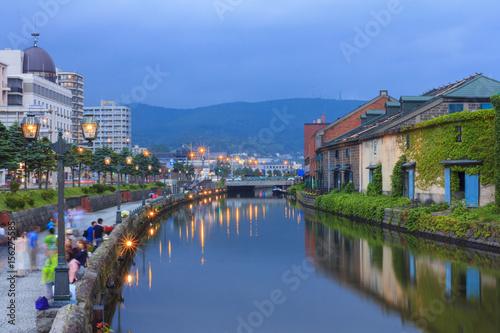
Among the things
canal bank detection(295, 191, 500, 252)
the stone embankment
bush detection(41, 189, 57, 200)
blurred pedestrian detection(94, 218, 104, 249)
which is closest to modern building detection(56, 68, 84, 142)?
the stone embankment

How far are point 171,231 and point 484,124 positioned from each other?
99.0 ft

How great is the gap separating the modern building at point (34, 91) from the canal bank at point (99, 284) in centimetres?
5650

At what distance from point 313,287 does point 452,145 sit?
19.4 m

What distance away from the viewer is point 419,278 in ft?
89.0

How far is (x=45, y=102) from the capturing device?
119 metres

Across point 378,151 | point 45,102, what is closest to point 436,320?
point 378,151

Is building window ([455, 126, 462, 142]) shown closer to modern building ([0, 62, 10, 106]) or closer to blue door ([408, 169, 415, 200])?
blue door ([408, 169, 415, 200])

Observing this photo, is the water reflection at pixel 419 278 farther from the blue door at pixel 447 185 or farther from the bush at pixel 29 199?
the bush at pixel 29 199

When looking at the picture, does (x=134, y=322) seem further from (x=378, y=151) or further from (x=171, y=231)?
(x=378, y=151)

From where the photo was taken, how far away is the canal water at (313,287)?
20.5 m

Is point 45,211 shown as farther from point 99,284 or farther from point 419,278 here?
point 419,278

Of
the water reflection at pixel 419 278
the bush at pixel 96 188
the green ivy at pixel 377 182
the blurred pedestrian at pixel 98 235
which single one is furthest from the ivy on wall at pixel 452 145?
the bush at pixel 96 188

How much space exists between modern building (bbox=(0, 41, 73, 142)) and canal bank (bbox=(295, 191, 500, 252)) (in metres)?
59.9

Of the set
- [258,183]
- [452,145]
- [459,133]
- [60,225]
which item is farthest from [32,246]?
[258,183]
